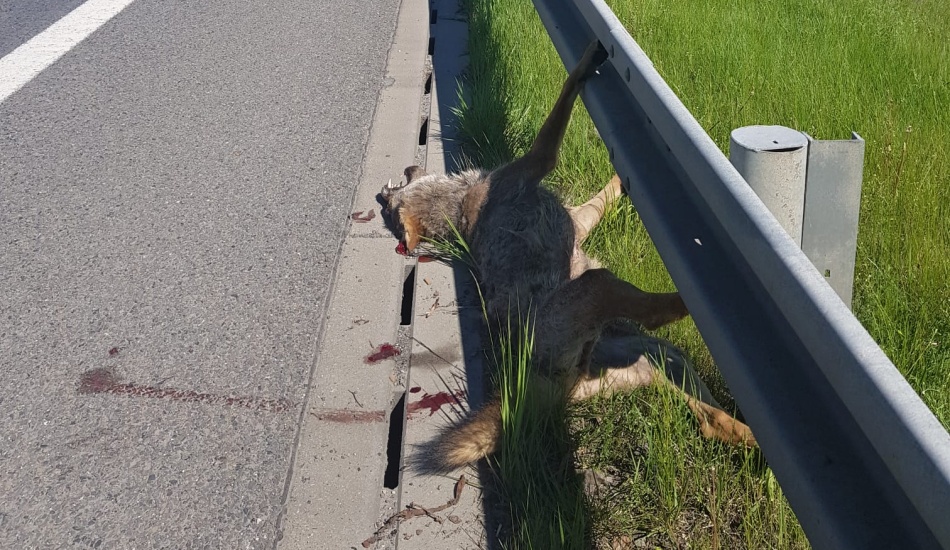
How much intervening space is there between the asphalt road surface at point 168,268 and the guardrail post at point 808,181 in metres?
1.75

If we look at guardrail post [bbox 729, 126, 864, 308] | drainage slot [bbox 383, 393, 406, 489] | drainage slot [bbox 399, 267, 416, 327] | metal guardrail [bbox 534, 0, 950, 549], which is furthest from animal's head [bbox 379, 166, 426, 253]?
Answer: guardrail post [bbox 729, 126, 864, 308]

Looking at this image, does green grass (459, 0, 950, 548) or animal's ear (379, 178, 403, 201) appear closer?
green grass (459, 0, 950, 548)

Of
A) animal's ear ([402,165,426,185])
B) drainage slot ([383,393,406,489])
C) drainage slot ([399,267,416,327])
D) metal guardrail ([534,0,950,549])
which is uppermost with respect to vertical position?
metal guardrail ([534,0,950,549])

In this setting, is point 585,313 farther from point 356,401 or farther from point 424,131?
point 424,131

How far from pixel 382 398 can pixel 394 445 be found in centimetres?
24

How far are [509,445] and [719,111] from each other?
2746 mm

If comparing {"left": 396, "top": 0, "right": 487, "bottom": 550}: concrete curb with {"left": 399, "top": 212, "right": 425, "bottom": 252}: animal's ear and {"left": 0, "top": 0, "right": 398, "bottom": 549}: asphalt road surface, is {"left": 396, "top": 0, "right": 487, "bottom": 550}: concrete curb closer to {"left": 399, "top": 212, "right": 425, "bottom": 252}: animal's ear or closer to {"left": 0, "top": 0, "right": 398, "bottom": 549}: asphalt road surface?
{"left": 399, "top": 212, "right": 425, "bottom": 252}: animal's ear

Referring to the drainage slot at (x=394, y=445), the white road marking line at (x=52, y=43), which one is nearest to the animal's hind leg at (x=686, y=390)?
the drainage slot at (x=394, y=445)

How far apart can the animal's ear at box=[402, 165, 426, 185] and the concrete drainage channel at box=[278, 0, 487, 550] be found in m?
0.22

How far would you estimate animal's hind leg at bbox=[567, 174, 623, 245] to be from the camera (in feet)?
14.0

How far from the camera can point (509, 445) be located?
9.41 ft

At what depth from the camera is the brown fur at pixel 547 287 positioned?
2.99 meters

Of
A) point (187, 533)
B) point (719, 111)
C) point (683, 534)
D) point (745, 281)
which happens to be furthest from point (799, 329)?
point (719, 111)

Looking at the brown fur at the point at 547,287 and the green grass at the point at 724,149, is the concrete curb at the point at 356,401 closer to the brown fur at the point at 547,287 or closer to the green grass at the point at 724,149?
the brown fur at the point at 547,287
